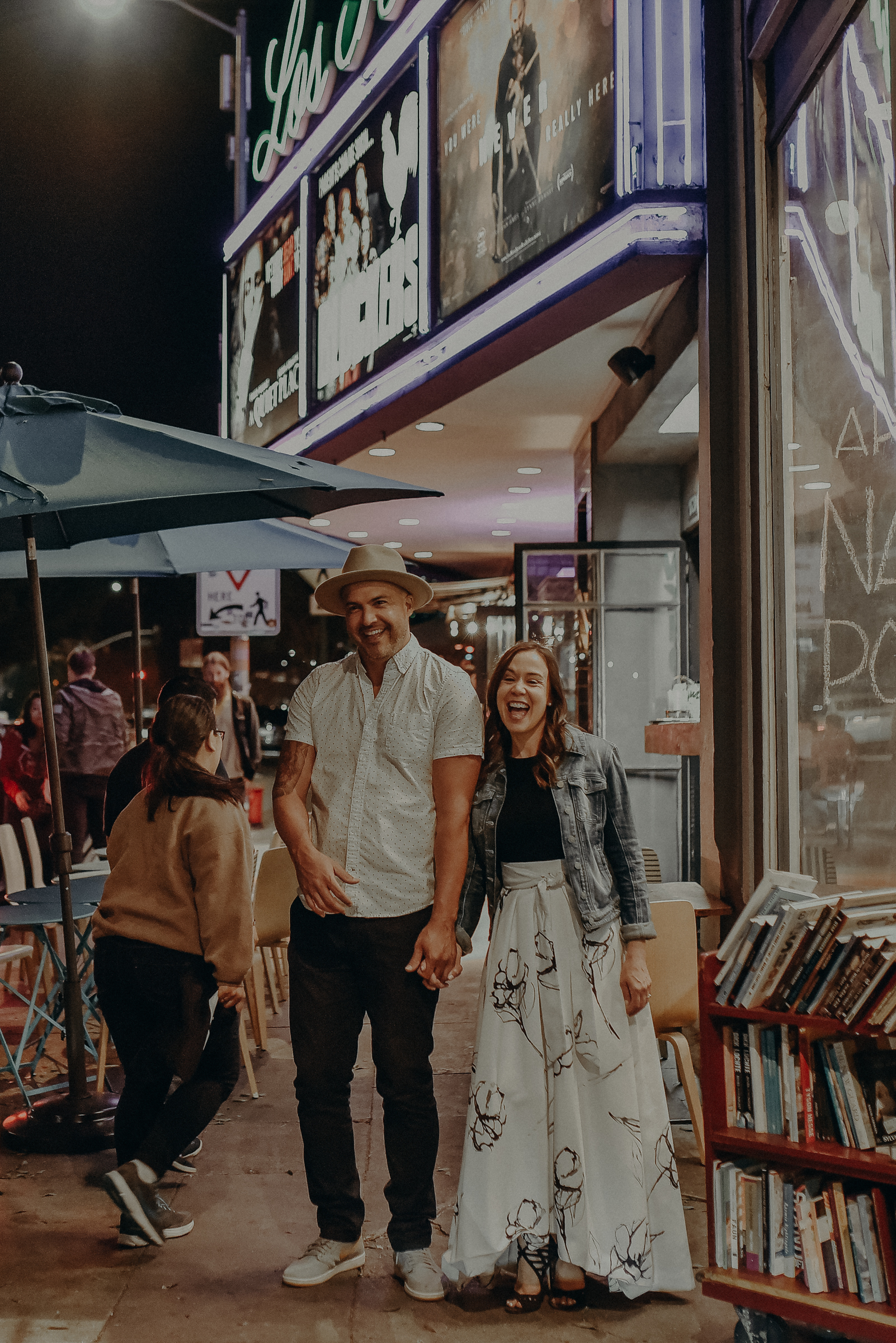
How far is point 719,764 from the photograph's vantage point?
477 centimetres

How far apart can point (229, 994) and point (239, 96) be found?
40.9 ft

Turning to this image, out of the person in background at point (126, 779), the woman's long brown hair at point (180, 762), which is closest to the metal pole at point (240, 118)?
the person in background at point (126, 779)

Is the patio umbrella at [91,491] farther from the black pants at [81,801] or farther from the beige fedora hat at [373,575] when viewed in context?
the black pants at [81,801]

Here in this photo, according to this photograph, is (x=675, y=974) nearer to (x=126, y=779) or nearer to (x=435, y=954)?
(x=435, y=954)

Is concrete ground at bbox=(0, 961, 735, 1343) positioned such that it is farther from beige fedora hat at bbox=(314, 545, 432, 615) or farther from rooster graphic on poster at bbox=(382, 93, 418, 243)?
rooster graphic on poster at bbox=(382, 93, 418, 243)

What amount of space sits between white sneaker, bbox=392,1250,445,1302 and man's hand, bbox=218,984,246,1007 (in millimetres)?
918

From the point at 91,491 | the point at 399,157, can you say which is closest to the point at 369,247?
the point at 399,157

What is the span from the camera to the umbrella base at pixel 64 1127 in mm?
4340

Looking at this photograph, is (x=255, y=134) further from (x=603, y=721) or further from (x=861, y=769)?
(x=861, y=769)

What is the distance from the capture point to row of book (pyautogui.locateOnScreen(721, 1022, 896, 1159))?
2.58 meters

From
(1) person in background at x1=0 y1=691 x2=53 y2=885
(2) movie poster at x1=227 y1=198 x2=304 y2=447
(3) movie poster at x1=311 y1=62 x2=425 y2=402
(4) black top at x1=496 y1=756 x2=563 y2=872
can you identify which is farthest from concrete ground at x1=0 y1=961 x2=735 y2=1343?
(2) movie poster at x1=227 y1=198 x2=304 y2=447

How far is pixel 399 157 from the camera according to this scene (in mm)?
7867

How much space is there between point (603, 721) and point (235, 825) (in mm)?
5487

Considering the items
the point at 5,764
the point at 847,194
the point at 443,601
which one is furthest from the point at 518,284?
the point at 443,601
